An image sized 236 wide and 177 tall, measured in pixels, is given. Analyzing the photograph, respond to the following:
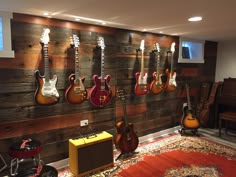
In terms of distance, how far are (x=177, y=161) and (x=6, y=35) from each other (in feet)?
9.38

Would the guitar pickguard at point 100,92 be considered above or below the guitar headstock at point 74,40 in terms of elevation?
below

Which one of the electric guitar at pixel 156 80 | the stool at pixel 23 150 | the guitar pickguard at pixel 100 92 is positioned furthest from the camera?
the electric guitar at pixel 156 80

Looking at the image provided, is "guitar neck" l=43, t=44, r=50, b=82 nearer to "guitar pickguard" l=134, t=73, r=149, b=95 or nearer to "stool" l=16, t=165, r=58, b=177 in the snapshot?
"stool" l=16, t=165, r=58, b=177

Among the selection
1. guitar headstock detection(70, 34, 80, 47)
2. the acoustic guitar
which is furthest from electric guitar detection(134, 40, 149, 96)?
guitar headstock detection(70, 34, 80, 47)

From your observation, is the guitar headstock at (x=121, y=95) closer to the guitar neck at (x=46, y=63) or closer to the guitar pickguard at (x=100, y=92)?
the guitar pickguard at (x=100, y=92)

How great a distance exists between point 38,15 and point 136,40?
1.66 metres

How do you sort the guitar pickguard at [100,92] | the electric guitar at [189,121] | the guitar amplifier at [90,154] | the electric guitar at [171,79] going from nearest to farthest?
the guitar amplifier at [90,154] → the guitar pickguard at [100,92] → the electric guitar at [171,79] → the electric guitar at [189,121]

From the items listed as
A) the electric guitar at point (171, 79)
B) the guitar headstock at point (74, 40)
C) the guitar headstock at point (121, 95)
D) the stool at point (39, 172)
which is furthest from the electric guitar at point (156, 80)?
the stool at point (39, 172)

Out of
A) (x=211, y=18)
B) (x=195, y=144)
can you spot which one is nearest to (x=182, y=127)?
(x=195, y=144)

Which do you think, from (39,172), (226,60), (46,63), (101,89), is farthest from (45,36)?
(226,60)

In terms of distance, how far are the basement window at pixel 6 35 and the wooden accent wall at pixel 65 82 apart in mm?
57

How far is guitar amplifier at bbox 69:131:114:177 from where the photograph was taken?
8.53 ft

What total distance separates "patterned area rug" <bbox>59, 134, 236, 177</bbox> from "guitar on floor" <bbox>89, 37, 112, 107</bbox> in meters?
0.95

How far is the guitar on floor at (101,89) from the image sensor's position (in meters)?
2.89
